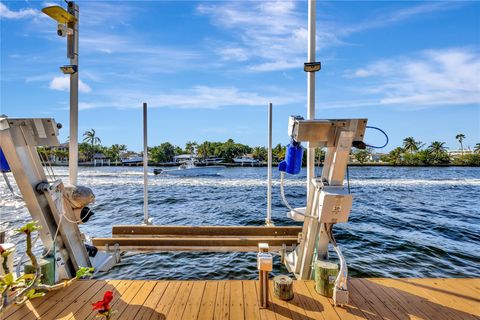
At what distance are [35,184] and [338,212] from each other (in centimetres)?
302

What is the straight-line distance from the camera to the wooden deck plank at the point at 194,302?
2289 mm

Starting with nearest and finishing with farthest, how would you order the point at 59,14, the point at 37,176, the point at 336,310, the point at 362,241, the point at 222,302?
the point at 336,310, the point at 222,302, the point at 37,176, the point at 59,14, the point at 362,241

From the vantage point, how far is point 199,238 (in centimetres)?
365

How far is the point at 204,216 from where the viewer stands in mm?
10023

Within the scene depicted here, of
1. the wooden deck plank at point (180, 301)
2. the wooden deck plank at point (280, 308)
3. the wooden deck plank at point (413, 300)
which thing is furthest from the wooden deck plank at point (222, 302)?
the wooden deck plank at point (413, 300)

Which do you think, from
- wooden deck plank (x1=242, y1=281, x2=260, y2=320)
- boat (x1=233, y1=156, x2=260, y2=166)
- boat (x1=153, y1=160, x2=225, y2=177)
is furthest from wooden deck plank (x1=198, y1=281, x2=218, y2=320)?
boat (x1=233, y1=156, x2=260, y2=166)

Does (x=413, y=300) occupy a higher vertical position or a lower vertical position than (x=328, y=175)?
lower

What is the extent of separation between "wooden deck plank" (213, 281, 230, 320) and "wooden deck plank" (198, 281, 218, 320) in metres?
0.03

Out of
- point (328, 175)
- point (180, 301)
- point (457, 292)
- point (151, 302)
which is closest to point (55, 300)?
point (151, 302)

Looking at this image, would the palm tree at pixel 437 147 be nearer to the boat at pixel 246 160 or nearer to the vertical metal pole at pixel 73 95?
the boat at pixel 246 160

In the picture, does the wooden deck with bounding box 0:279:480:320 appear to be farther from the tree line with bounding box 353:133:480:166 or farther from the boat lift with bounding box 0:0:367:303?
the tree line with bounding box 353:133:480:166

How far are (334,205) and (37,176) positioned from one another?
299 centimetres

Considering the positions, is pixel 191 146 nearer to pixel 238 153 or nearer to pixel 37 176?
pixel 238 153

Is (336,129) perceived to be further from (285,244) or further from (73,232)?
(73,232)
